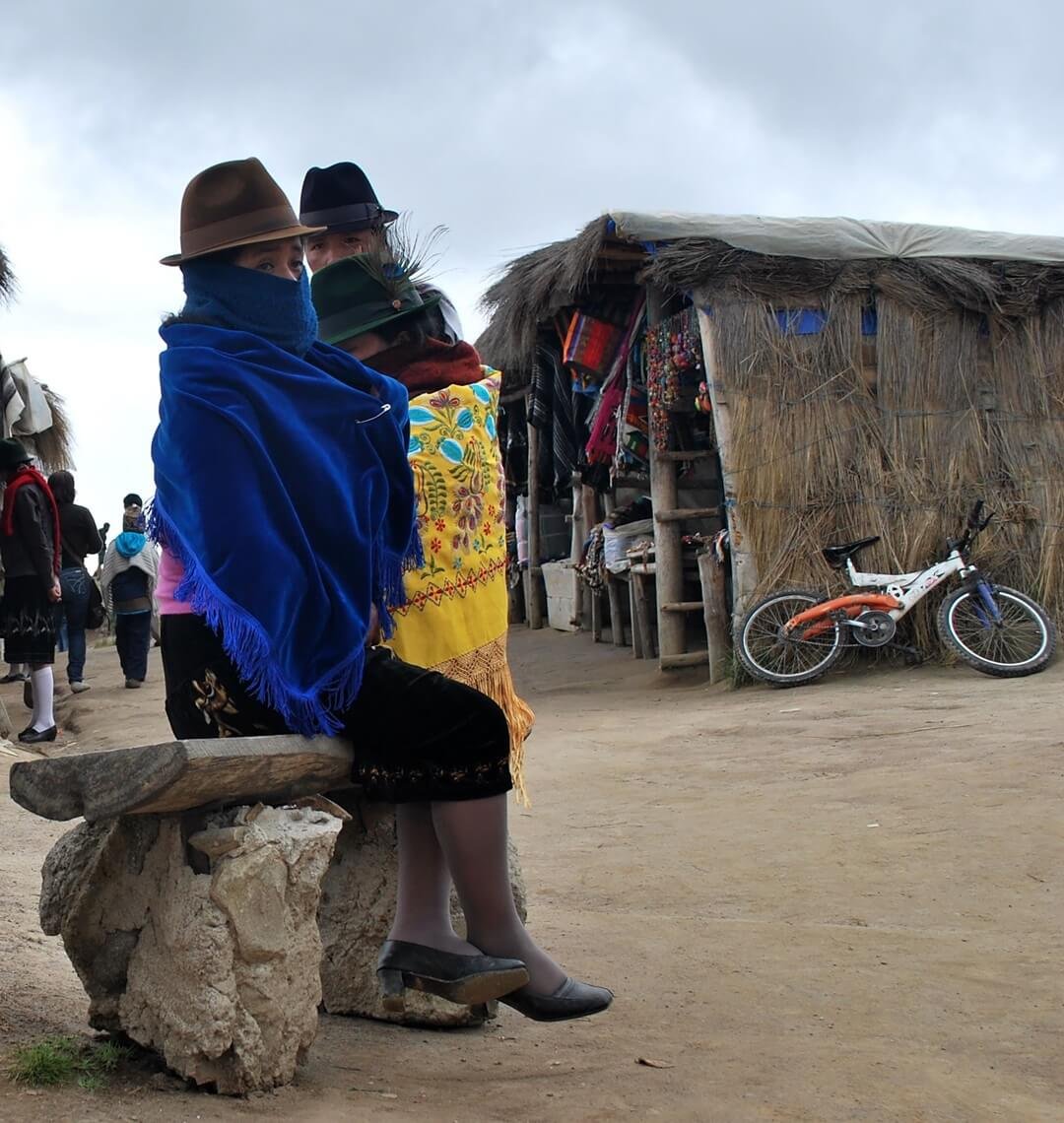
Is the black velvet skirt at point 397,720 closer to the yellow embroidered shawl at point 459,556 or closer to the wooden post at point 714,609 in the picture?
the yellow embroidered shawl at point 459,556

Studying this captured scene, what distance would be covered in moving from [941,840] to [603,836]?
4.05ft

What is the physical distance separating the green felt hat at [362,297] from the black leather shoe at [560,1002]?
153 centimetres

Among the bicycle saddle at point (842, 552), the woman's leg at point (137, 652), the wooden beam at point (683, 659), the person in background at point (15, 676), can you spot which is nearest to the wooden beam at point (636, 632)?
the wooden beam at point (683, 659)

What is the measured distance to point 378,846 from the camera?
9.95 ft

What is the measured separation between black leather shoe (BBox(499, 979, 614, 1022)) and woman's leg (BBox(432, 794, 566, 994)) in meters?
0.02

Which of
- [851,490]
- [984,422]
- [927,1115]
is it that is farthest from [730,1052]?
[984,422]

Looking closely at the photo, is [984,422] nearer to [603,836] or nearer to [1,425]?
[603,836]

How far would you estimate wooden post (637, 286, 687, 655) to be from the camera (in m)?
10.2

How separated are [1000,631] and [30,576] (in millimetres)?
6065

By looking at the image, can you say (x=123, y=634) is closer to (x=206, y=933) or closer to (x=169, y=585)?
(x=169, y=585)

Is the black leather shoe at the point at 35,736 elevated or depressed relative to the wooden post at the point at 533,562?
depressed

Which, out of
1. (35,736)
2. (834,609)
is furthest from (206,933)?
(834,609)

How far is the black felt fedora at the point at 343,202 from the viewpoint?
3416mm

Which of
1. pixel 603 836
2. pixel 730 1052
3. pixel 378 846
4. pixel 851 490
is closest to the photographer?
pixel 730 1052
